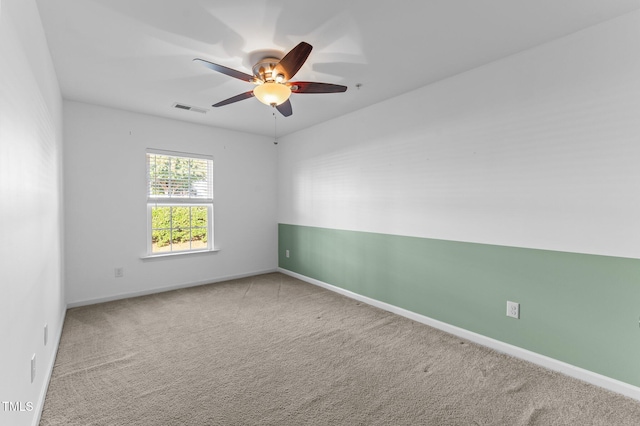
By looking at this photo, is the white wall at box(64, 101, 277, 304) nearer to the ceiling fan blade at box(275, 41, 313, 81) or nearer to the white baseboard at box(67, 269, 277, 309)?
the white baseboard at box(67, 269, 277, 309)

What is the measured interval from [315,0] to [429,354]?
9.25 feet

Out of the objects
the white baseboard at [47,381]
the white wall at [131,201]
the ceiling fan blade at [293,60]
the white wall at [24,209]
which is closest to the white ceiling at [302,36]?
the ceiling fan blade at [293,60]

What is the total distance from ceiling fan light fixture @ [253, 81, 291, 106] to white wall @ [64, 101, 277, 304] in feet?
8.71

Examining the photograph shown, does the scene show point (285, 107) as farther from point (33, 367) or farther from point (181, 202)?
point (33, 367)

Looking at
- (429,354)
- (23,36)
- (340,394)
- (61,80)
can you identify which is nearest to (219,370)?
(340,394)

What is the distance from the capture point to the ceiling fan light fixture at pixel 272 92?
92.0 inches

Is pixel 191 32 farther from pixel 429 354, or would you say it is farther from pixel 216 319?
pixel 429 354

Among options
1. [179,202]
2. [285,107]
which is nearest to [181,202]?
[179,202]

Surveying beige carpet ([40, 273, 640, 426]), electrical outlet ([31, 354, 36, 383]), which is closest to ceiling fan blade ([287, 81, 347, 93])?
beige carpet ([40, 273, 640, 426])

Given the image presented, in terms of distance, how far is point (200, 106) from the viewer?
12.7 feet

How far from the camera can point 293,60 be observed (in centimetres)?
211

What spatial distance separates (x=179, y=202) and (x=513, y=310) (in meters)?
4.35

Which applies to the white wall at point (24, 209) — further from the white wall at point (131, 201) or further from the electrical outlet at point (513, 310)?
the electrical outlet at point (513, 310)

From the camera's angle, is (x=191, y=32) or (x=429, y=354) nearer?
(x=191, y=32)
